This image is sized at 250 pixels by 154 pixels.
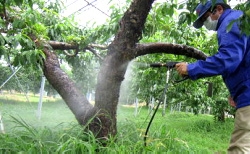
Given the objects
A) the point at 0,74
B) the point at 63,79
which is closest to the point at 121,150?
the point at 63,79

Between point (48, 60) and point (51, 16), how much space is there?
66 cm

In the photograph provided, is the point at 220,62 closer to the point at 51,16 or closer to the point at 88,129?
the point at 88,129

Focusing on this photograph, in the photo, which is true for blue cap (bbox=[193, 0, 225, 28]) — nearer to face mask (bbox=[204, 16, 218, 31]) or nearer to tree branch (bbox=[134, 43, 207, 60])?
face mask (bbox=[204, 16, 218, 31])

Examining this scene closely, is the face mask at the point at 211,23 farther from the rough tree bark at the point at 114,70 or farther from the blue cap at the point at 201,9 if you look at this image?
the rough tree bark at the point at 114,70

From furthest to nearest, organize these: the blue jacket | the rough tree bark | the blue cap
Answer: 1. the rough tree bark
2. the blue cap
3. the blue jacket

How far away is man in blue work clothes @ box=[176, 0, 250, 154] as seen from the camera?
164cm

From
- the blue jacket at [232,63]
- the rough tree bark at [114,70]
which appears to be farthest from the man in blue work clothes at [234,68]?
the rough tree bark at [114,70]

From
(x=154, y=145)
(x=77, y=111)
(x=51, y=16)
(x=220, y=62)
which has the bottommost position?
(x=154, y=145)

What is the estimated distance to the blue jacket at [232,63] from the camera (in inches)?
64.4

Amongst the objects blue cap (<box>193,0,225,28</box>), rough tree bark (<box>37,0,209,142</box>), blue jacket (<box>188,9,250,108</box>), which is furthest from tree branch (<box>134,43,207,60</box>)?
blue jacket (<box>188,9,250,108</box>)

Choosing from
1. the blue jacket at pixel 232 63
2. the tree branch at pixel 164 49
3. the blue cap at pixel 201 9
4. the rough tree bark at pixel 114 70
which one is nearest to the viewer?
the blue jacket at pixel 232 63

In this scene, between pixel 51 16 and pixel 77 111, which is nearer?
pixel 77 111

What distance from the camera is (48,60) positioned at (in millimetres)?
2529

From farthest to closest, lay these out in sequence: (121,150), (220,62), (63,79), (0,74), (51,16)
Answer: (0,74), (51,16), (63,79), (121,150), (220,62)
